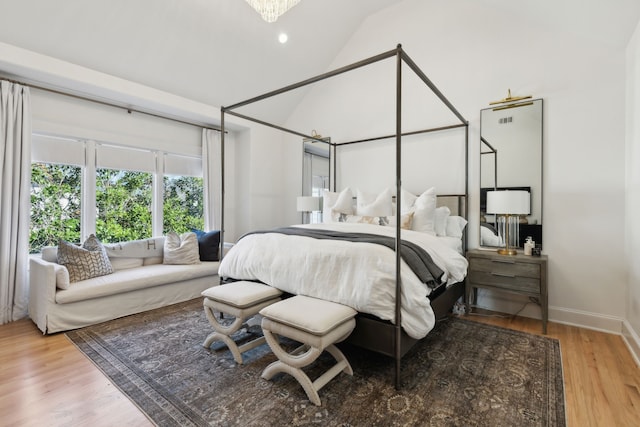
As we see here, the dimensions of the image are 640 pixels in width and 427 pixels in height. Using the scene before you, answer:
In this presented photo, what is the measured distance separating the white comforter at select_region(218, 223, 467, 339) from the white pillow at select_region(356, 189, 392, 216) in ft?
2.69

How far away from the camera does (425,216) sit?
10.6 feet

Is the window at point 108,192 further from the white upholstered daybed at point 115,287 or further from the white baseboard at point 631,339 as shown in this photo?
the white baseboard at point 631,339

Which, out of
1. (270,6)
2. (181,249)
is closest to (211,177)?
(181,249)

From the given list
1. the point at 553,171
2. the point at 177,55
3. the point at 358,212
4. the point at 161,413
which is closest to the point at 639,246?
the point at 553,171

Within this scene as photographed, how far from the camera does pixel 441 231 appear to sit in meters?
3.31

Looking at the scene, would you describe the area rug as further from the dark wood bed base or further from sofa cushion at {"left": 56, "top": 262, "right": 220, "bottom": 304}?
sofa cushion at {"left": 56, "top": 262, "right": 220, "bottom": 304}

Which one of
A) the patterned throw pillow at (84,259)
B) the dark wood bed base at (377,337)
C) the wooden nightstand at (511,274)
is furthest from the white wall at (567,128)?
the patterned throw pillow at (84,259)

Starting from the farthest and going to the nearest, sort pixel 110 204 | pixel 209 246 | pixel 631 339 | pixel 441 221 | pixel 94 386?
pixel 209 246
pixel 110 204
pixel 441 221
pixel 631 339
pixel 94 386

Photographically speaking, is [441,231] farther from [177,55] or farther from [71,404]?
[177,55]

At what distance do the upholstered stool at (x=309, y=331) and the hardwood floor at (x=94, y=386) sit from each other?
75 centimetres

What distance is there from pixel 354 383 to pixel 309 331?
54cm

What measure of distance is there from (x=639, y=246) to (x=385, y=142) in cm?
267

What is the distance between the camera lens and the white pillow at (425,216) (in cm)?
323

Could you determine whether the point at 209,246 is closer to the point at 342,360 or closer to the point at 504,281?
the point at 342,360
